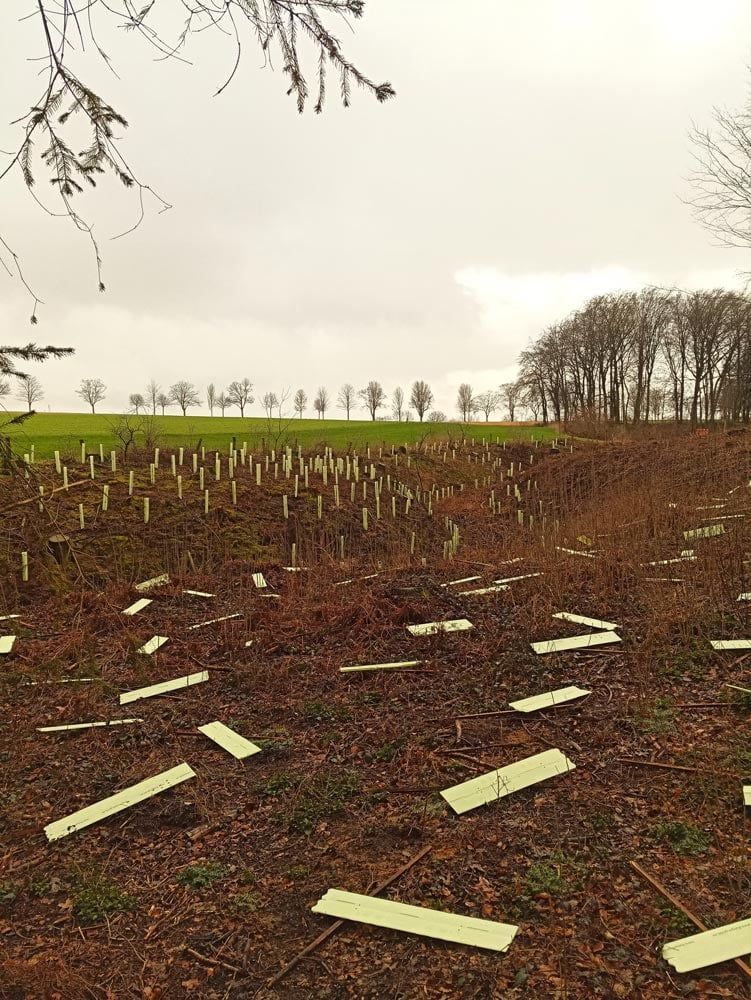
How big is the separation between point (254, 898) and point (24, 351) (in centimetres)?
278

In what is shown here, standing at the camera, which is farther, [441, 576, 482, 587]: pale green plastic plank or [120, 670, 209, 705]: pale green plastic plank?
[441, 576, 482, 587]: pale green plastic plank

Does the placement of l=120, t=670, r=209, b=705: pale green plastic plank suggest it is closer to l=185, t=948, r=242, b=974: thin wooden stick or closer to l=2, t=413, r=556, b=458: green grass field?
l=185, t=948, r=242, b=974: thin wooden stick

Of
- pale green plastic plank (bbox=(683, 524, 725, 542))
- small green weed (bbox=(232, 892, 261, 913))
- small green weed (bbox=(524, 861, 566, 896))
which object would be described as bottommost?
small green weed (bbox=(232, 892, 261, 913))

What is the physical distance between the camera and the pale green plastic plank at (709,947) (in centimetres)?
216

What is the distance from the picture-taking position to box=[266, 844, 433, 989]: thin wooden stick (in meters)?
2.28

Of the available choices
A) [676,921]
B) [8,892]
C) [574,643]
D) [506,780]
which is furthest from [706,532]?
[8,892]

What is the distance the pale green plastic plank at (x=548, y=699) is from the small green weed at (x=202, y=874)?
7.80 feet

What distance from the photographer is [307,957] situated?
92.9 inches

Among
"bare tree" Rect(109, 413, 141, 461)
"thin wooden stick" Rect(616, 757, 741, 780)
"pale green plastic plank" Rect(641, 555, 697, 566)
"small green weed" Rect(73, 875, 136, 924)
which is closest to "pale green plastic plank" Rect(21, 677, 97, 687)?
"small green weed" Rect(73, 875, 136, 924)

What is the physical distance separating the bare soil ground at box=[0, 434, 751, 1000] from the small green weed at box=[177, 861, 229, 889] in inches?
0.5

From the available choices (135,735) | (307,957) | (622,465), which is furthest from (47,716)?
(622,465)

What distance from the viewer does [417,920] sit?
8.17ft

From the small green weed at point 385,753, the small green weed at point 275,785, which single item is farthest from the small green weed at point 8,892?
the small green weed at point 385,753

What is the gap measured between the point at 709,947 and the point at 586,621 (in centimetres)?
367
